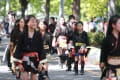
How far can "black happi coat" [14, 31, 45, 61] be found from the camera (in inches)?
302

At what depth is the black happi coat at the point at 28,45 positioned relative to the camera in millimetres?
7664

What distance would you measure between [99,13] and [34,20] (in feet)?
125

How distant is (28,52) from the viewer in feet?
25.2

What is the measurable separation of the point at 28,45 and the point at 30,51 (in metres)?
0.12

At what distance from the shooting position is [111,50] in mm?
7203

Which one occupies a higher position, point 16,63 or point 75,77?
point 16,63

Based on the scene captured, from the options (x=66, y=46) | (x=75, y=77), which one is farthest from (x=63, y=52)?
(x=75, y=77)

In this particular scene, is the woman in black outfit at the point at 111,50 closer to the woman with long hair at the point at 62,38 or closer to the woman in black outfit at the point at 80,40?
the woman in black outfit at the point at 80,40

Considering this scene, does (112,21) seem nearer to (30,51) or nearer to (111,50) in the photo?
(111,50)

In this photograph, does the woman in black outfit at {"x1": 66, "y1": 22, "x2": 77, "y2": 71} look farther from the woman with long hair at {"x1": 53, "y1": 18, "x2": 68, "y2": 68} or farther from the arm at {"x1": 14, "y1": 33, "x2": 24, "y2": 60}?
the arm at {"x1": 14, "y1": 33, "x2": 24, "y2": 60}

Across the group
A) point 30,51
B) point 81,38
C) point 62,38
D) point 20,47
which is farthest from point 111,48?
point 62,38

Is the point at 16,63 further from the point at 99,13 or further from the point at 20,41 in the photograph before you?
the point at 99,13

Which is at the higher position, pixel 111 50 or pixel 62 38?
pixel 111 50

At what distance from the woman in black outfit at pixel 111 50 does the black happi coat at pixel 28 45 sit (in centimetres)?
117
